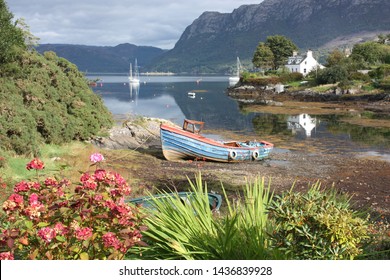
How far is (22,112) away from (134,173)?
5.79 meters

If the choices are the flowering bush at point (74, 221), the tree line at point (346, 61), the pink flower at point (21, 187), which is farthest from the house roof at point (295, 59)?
the pink flower at point (21, 187)

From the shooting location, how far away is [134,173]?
1973cm

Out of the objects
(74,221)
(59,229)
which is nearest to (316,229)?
(74,221)

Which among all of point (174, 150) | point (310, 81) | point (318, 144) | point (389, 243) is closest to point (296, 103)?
point (310, 81)

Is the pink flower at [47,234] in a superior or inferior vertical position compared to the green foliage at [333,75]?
inferior

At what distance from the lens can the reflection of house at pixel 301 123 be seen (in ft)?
133

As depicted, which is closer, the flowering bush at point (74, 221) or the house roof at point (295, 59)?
the flowering bush at point (74, 221)

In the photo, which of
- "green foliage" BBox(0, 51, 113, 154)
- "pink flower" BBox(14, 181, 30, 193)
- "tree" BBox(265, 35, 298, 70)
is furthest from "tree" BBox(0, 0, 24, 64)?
"tree" BBox(265, 35, 298, 70)

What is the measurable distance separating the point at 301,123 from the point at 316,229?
138 feet

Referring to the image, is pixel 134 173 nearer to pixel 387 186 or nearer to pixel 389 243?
pixel 387 186

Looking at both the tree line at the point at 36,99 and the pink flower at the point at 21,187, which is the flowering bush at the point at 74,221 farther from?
the tree line at the point at 36,99

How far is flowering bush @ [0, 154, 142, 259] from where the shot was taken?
4.20 metres

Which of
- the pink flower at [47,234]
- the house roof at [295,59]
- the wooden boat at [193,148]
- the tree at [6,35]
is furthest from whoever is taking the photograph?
the house roof at [295,59]
